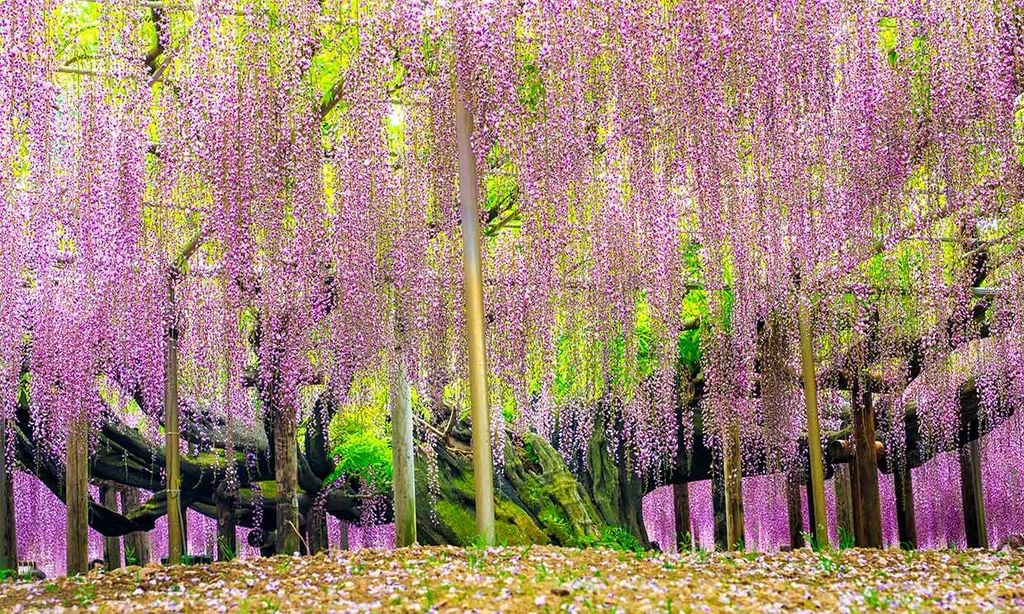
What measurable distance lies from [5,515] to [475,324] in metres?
6.16

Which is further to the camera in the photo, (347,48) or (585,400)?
(585,400)

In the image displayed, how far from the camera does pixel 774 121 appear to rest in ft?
18.3

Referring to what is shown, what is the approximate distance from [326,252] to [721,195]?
9.23 ft

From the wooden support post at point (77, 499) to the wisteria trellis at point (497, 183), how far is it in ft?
0.94

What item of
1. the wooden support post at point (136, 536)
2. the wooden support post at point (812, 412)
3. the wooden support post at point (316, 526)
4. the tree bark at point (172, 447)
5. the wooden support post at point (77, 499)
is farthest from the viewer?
the wooden support post at point (136, 536)

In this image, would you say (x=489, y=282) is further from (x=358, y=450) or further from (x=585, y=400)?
(x=358, y=450)

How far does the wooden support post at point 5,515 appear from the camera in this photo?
9.20 meters

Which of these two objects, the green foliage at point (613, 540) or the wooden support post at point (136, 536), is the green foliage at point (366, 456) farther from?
the wooden support post at point (136, 536)

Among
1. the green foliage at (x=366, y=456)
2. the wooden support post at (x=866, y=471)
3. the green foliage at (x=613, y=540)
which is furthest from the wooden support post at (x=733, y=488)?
the green foliage at (x=366, y=456)

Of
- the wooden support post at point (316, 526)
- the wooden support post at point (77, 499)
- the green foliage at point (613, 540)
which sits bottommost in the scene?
the green foliage at point (613, 540)

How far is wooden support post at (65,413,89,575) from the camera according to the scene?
27.2ft

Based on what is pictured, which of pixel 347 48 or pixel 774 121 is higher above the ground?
pixel 347 48

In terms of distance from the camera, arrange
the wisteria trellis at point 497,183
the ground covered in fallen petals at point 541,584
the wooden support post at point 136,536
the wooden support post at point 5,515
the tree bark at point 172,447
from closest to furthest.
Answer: the ground covered in fallen petals at point 541,584
the wisteria trellis at point 497,183
the tree bark at point 172,447
the wooden support post at point 5,515
the wooden support post at point 136,536

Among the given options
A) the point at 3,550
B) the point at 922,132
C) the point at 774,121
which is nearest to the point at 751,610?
the point at 774,121
